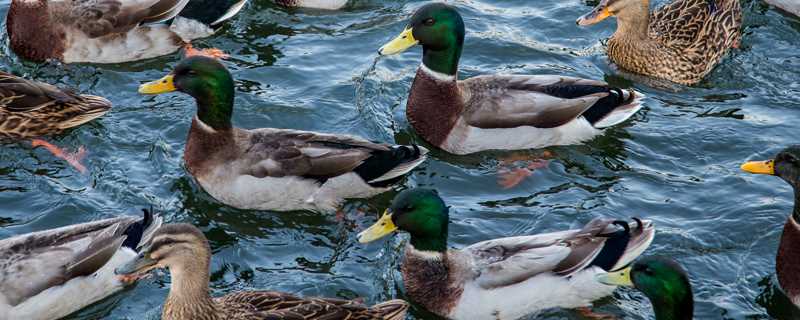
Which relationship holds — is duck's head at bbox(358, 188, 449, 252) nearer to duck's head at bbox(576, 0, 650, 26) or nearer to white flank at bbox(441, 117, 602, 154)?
white flank at bbox(441, 117, 602, 154)

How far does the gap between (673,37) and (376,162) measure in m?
3.87

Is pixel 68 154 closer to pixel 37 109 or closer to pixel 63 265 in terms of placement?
pixel 37 109

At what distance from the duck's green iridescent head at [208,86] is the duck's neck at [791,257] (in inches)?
161

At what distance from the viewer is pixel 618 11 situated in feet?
38.2

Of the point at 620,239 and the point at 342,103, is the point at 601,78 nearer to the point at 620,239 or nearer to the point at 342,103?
the point at 342,103

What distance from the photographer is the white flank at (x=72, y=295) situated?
7.74 metres

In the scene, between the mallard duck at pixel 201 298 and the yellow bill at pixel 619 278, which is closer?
the mallard duck at pixel 201 298

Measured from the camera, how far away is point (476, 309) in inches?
→ 315

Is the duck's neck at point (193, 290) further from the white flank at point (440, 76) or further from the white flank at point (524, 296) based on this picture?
the white flank at point (440, 76)

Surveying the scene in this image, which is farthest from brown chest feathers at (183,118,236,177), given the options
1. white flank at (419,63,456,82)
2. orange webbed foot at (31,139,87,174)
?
white flank at (419,63,456,82)

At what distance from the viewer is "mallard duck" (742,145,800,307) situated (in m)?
8.32

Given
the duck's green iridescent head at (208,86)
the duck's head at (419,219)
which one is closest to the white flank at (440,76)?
the duck's green iridescent head at (208,86)

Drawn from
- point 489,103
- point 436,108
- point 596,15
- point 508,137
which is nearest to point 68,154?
point 436,108

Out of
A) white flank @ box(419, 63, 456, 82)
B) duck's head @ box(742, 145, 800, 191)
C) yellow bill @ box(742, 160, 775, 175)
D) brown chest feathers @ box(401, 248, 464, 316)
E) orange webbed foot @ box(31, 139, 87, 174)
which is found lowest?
orange webbed foot @ box(31, 139, 87, 174)
